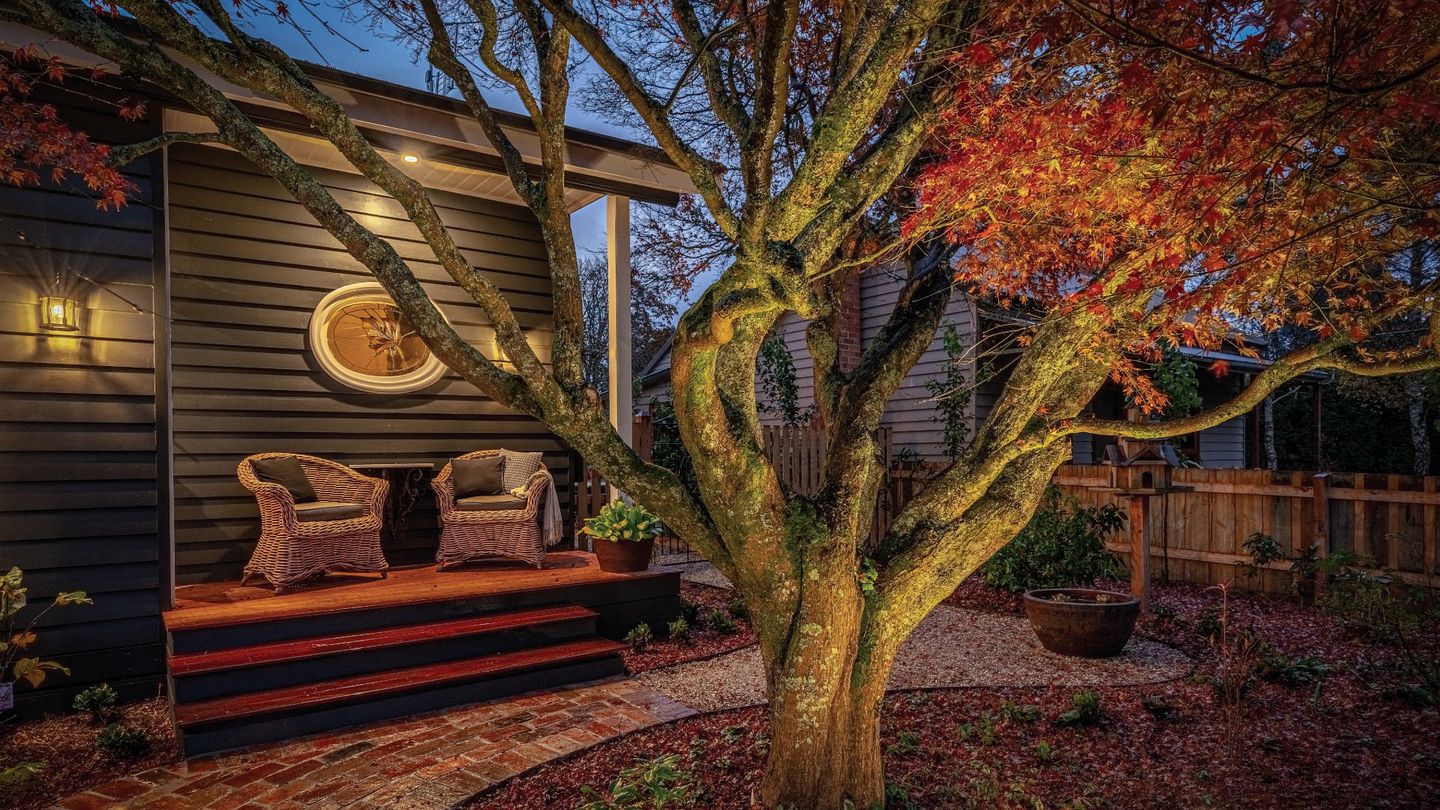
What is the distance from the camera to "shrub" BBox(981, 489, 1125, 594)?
5938mm

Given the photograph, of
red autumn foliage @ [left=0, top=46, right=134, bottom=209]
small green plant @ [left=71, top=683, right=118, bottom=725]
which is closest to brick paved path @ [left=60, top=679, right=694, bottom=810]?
small green plant @ [left=71, top=683, right=118, bottom=725]

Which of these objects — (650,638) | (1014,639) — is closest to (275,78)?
(650,638)

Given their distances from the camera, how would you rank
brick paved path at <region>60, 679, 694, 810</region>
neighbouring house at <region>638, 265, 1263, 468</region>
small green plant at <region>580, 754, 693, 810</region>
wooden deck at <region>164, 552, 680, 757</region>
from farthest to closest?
neighbouring house at <region>638, 265, 1263, 468</region>, wooden deck at <region>164, 552, 680, 757</region>, brick paved path at <region>60, 679, 694, 810</region>, small green plant at <region>580, 754, 693, 810</region>

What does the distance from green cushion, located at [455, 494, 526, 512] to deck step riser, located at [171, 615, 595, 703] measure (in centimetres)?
132

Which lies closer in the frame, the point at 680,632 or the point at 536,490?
the point at 680,632

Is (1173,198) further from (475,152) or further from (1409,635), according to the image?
(475,152)

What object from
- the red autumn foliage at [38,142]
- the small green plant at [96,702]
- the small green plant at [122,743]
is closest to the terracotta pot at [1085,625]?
the small green plant at [122,743]

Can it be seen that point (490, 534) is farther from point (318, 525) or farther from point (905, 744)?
point (905, 744)

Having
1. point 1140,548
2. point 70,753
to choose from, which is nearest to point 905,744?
point 1140,548

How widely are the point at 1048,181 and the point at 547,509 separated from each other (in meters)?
4.36

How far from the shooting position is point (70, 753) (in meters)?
3.63

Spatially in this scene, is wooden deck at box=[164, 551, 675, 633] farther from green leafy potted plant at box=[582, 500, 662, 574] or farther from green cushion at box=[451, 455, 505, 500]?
green cushion at box=[451, 455, 505, 500]

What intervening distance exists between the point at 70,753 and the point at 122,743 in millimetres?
315

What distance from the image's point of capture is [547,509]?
20.0 feet
